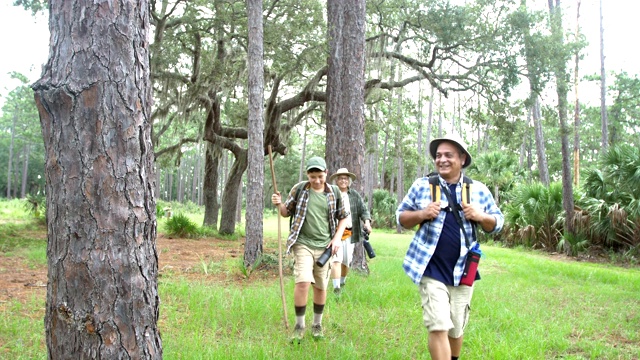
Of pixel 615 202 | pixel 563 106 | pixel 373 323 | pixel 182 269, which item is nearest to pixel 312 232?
pixel 373 323

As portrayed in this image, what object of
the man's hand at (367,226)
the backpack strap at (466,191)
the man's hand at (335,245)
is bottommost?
the man's hand at (335,245)

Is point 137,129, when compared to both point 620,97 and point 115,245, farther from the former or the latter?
point 620,97

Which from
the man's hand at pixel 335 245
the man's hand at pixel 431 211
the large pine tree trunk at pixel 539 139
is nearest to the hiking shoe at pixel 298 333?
the man's hand at pixel 335 245

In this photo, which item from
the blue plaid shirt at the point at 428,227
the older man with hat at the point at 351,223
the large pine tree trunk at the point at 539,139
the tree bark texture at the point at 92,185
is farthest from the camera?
the large pine tree trunk at the point at 539,139

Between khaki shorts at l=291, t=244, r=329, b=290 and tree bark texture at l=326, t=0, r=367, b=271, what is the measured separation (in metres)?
4.29

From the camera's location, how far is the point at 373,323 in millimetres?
5969

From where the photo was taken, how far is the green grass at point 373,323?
4.85m

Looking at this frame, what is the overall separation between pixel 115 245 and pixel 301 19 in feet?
41.7

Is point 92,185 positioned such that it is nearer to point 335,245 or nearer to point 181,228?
point 335,245

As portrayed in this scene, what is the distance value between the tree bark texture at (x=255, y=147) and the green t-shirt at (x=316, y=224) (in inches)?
191

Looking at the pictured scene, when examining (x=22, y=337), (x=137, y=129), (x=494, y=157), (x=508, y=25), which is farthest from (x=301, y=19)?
(x=494, y=157)

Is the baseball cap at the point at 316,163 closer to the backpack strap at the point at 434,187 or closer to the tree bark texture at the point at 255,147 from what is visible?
the backpack strap at the point at 434,187

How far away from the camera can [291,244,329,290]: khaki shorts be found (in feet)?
17.2

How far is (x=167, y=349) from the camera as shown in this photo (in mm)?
4613
